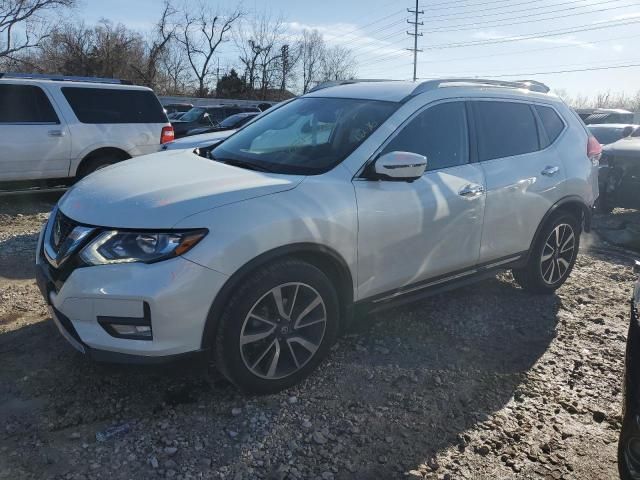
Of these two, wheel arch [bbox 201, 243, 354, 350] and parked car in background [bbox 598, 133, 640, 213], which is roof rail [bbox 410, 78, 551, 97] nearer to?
wheel arch [bbox 201, 243, 354, 350]

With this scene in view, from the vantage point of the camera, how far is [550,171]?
4.51m

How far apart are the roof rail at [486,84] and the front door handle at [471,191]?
74cm

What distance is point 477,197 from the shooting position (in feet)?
12.8

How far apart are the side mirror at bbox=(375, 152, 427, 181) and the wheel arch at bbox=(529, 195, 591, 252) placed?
183cm

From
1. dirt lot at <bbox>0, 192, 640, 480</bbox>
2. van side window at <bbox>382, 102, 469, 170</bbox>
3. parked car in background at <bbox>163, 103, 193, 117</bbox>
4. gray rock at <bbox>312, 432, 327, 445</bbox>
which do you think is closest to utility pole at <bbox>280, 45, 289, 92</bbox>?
parked car in background at <bbox>163, 103, 193, 117</bbox>

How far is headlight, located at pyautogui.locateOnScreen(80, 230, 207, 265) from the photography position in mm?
2656

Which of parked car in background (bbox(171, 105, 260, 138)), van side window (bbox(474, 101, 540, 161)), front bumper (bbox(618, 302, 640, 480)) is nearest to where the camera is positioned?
front bumper (bbox(618, 302, 640, 480))

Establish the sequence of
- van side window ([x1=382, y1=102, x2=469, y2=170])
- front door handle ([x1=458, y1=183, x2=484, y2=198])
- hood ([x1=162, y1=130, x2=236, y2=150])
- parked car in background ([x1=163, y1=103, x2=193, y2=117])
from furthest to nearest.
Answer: parked car in background ([x1=163, y1=103, x2=193, y2=117])
hood ([x1=162, y1=130, x2=236, y2=150])
front door handle ([x1=458, y1=183, x2=484, y2=198])
van side window ([x1=382, y1=102, x2=469, y2=170])

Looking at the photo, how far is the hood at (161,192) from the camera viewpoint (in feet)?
9.00

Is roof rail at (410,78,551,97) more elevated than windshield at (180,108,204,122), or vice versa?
roof rail at (410,78,551,97)

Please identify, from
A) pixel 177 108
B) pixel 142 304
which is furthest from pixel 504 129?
pixel 177 108

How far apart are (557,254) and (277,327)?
3.02 metres

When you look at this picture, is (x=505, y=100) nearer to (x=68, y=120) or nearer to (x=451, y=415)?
(x=451, y=415)

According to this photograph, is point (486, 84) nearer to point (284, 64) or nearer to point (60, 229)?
point (60, 229)
